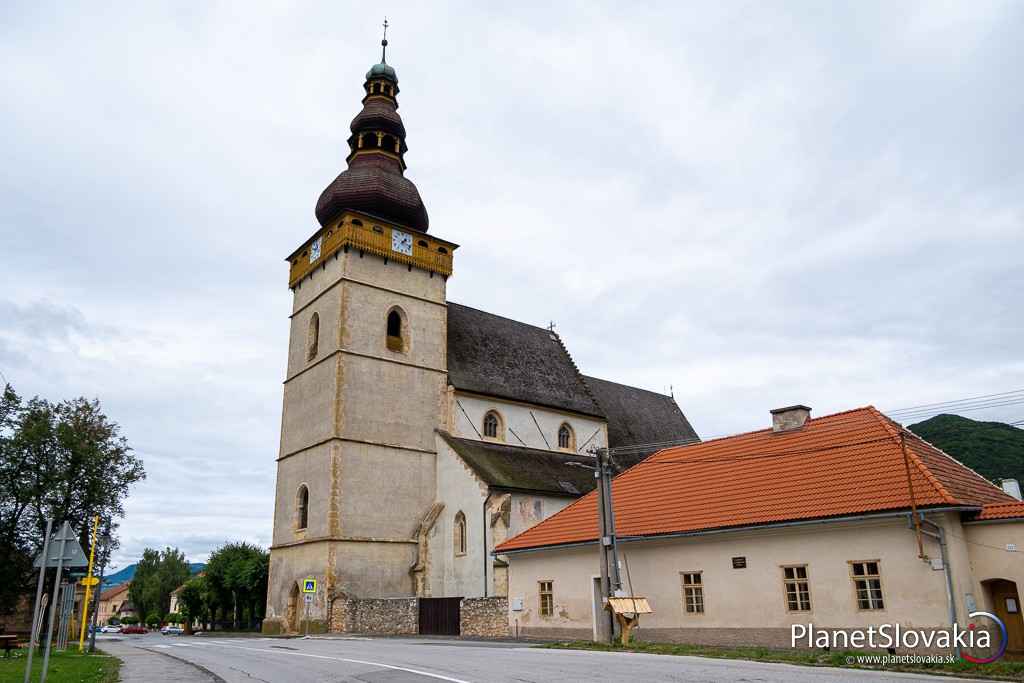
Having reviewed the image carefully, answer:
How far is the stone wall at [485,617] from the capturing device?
83.8 ft

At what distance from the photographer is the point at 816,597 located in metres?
17.8

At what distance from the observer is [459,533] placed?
31938 mm

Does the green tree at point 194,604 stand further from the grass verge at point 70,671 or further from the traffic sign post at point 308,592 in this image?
the grass verge at point 70,671

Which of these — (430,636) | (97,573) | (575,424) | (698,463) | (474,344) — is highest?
(474,344)

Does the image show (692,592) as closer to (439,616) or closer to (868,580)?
(868,580)

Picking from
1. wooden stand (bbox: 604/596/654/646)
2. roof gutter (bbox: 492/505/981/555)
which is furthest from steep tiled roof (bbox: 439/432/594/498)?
wooden stand (bbox: 604/596/654/646)

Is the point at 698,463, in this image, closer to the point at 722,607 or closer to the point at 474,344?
the point at 722,607

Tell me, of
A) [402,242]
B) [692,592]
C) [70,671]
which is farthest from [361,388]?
[70,671]

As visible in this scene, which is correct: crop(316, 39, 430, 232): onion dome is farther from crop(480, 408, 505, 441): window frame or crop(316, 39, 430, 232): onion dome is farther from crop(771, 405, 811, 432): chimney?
crop(771, 405, 811, 432): chimney

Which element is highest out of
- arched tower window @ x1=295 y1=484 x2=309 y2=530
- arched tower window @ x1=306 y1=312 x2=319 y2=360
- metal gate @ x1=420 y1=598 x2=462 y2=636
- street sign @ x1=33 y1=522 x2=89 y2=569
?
arched tower window @ x1=306 y1=312 x2=319 y2=360

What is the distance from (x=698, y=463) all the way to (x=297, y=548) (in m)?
17.9

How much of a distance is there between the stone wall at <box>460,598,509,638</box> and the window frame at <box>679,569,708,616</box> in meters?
7.24

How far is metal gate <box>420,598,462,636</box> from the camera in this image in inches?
1078

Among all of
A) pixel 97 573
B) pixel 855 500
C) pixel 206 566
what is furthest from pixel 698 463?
pixel 206 566
